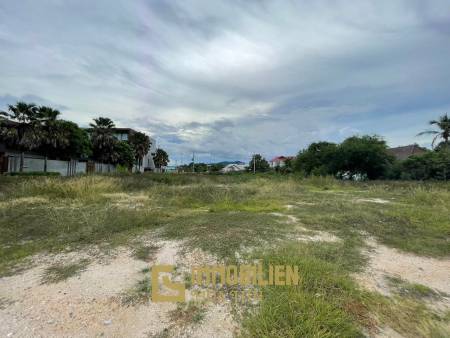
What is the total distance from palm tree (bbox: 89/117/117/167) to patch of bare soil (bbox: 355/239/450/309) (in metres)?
32.4

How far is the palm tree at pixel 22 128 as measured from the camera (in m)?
19.4

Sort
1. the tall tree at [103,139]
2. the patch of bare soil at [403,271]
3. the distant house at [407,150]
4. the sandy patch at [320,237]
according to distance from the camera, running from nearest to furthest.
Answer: the patch of bare soil at [403,271] → the sandy patch at [320,237] → the tall tree at [103,139] → the distant house at [407,150]

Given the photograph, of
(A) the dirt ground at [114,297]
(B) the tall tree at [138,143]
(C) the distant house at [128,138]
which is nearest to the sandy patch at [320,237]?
(A) the dirt ground at [114,297]

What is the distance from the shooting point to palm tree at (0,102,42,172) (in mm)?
19422

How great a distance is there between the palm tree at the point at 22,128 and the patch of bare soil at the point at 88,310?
2080 centimetres

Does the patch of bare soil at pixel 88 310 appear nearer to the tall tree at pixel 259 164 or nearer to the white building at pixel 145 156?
the white building at pixel 145 156

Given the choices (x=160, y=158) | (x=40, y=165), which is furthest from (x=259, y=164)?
(x=40, y=165)

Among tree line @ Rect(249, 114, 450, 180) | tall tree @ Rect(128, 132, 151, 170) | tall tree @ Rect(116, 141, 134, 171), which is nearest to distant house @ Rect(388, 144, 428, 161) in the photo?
tree line @ Rect(249, 114, 450, 180)

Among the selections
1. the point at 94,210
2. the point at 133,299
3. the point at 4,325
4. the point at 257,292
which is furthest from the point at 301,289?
the point at 94,210

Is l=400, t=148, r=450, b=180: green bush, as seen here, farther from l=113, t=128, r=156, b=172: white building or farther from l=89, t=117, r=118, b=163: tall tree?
l=113, t=128, r=156, b=172: white building

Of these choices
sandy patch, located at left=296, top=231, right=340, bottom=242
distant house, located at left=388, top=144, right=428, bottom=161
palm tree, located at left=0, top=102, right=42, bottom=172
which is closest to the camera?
sandy patch, located at left=296, top=231, right=340, bottom=242

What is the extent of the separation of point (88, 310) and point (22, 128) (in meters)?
23.0

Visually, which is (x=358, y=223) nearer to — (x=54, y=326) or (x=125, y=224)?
(x=125, y=224)

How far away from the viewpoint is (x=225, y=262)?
348 cm
